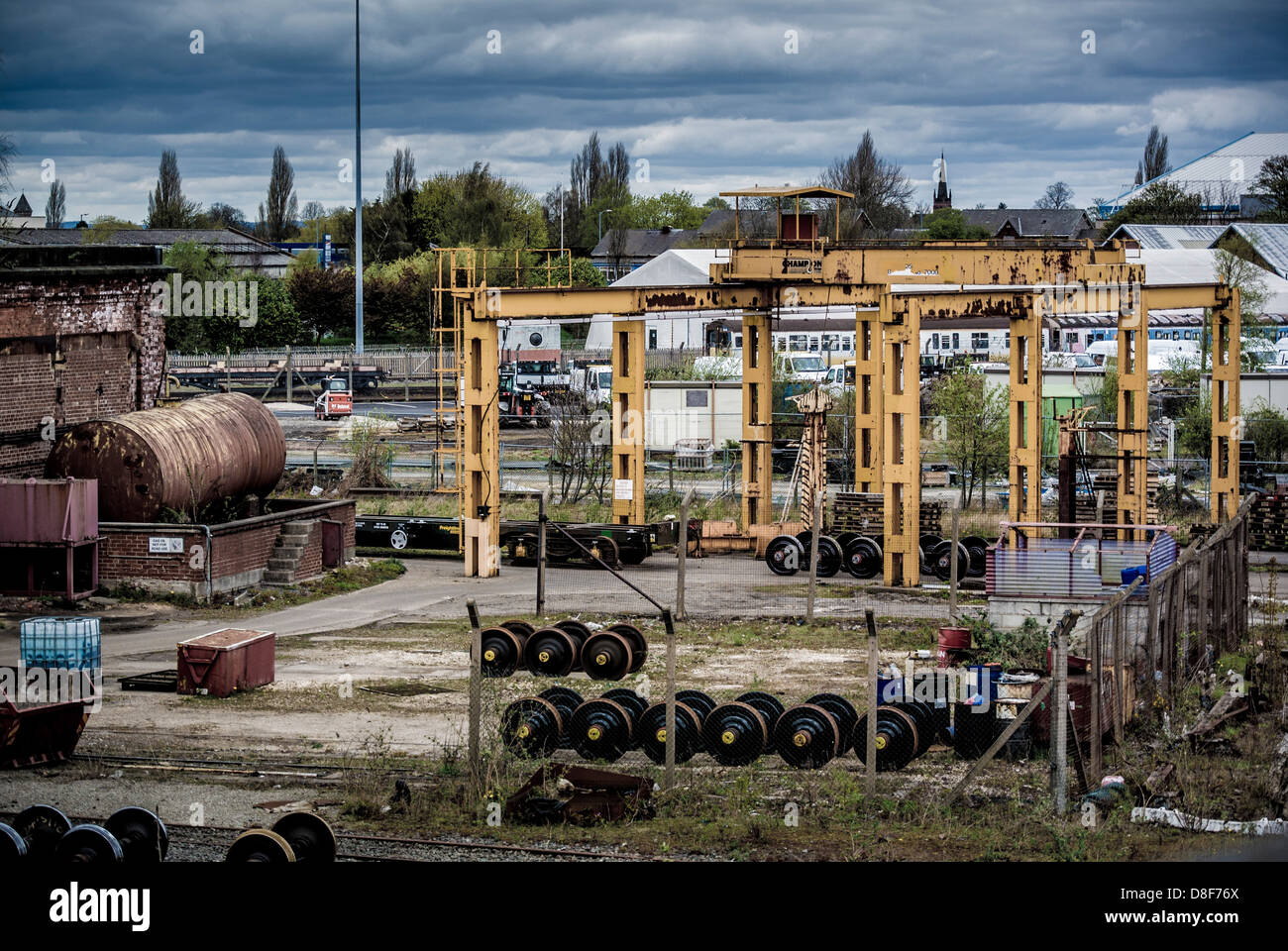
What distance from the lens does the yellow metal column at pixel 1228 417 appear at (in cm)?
2764

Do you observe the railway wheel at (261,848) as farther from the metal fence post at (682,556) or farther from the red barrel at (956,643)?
the metal fence post at (682,556)

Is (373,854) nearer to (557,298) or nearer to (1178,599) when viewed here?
(1178,599)

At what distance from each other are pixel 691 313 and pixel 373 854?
19.2 metres

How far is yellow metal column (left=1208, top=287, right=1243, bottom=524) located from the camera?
90.7 feet

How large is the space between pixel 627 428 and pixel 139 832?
19.3 metres

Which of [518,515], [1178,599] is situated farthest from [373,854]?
[518,515]

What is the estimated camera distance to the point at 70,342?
27047mm

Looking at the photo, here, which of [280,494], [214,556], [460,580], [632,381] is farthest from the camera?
[280,494]

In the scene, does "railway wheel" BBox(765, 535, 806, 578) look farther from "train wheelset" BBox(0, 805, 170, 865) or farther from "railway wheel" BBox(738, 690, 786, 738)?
"train wheelset" BBox(0, 805, 170, 865)

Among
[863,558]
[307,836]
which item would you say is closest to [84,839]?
[307,836]

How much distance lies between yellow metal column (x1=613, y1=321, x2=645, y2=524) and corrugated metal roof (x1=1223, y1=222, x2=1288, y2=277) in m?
50.1

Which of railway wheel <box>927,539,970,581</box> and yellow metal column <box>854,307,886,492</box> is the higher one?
yellow metal column <box>854,307,886,492</box>

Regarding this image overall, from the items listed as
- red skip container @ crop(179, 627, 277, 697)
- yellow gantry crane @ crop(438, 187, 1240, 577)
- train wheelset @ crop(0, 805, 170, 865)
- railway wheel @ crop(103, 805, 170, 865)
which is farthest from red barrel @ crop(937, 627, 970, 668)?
railway wheel @ crop(103, 805, 170, 865)

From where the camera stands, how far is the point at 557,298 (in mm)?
28266
